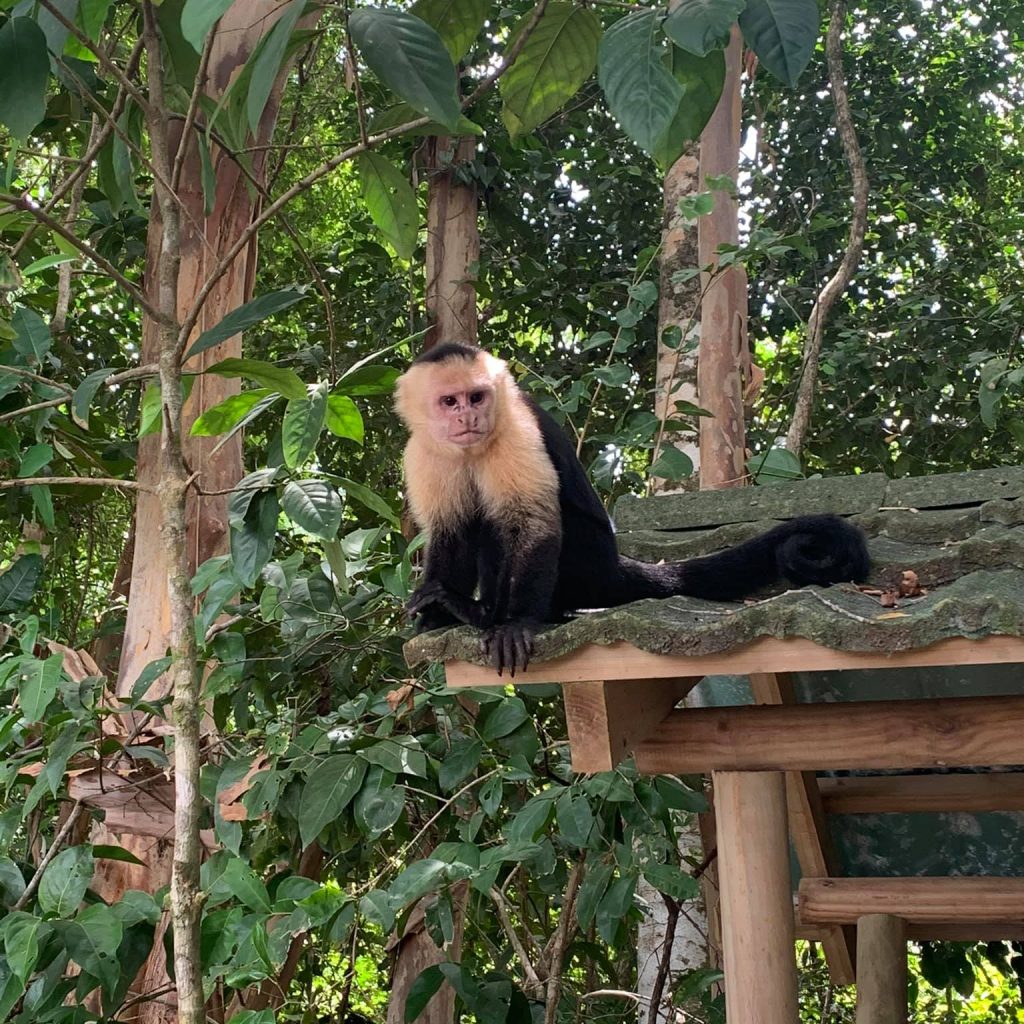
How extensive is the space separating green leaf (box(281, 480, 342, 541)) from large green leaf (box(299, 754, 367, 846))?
27.2 inches

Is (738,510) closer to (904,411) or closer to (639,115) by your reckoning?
(639,115)

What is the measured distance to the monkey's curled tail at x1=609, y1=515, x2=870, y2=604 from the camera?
7.14ft

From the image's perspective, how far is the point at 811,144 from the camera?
589 centimetres

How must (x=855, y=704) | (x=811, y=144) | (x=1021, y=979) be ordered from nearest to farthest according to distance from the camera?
(x=855, y=704) < (x=1021, y=979) < (x=811, y=144)

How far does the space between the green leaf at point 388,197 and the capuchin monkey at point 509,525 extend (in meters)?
0.73

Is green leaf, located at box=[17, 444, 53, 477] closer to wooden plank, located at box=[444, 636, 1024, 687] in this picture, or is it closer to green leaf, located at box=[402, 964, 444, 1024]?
wooden plank, located at box=[444, 636, 1024, 687]

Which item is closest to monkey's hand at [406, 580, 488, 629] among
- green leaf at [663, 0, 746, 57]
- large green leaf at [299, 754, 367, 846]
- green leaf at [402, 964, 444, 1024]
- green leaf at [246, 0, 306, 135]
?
large green leaf at [299, 754, 367, 846]

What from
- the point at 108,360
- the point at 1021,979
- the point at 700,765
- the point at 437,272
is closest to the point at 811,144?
the point at 437,272

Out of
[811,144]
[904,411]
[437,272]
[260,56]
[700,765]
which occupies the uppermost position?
[811,144]

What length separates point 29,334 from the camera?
2.45 meters

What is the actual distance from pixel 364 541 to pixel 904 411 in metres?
3.40

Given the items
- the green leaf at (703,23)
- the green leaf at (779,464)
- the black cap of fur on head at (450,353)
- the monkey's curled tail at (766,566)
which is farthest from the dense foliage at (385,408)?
the monkey's curled tail at (766,566)

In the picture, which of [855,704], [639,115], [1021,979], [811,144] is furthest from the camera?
[811,144]

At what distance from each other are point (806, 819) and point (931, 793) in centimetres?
33
